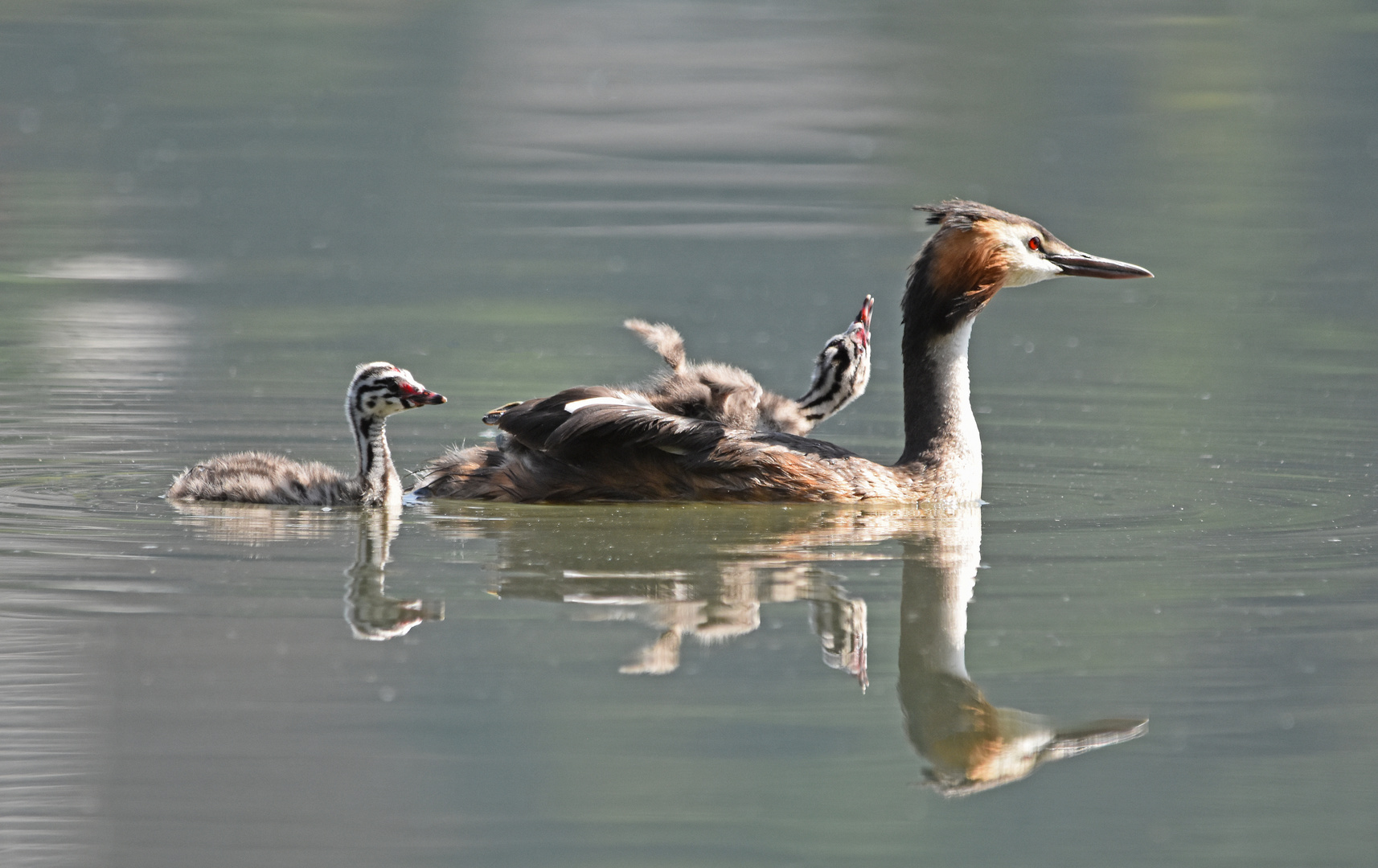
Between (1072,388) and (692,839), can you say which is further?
(1072,388)

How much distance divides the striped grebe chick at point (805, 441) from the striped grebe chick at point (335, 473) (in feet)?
1.33

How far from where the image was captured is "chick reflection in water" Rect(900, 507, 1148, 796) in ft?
17.9

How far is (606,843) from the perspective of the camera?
15.7ft

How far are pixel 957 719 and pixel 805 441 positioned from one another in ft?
9.07

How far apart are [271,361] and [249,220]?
5.90 meters

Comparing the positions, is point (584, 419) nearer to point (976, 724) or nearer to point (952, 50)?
point (976, 724)

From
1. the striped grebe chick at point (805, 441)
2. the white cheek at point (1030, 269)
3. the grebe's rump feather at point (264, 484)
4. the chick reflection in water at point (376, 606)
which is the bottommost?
the chick reflection in water at point (376, 606)

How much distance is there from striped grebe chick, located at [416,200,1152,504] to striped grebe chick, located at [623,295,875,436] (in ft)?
0.73

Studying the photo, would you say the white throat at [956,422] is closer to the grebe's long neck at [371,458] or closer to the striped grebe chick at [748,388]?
the striped grebe chick at [748,388]

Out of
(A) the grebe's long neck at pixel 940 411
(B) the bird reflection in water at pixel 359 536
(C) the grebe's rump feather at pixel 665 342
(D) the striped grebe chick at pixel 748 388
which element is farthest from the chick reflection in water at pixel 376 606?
(A) the grebe's long neck at pixel 940 411

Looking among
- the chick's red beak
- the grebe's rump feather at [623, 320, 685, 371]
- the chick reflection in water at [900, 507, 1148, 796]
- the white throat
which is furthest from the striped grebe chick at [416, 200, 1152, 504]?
the chick reflection in water at [900, 507, 1148, 796]

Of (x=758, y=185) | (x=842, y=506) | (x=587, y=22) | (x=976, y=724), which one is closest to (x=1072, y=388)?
(x=842, y=506)

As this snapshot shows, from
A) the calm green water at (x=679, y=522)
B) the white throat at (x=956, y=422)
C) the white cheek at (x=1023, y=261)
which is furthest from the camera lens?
the white cheek at (x=1023, y=261)

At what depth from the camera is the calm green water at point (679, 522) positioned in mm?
5062
